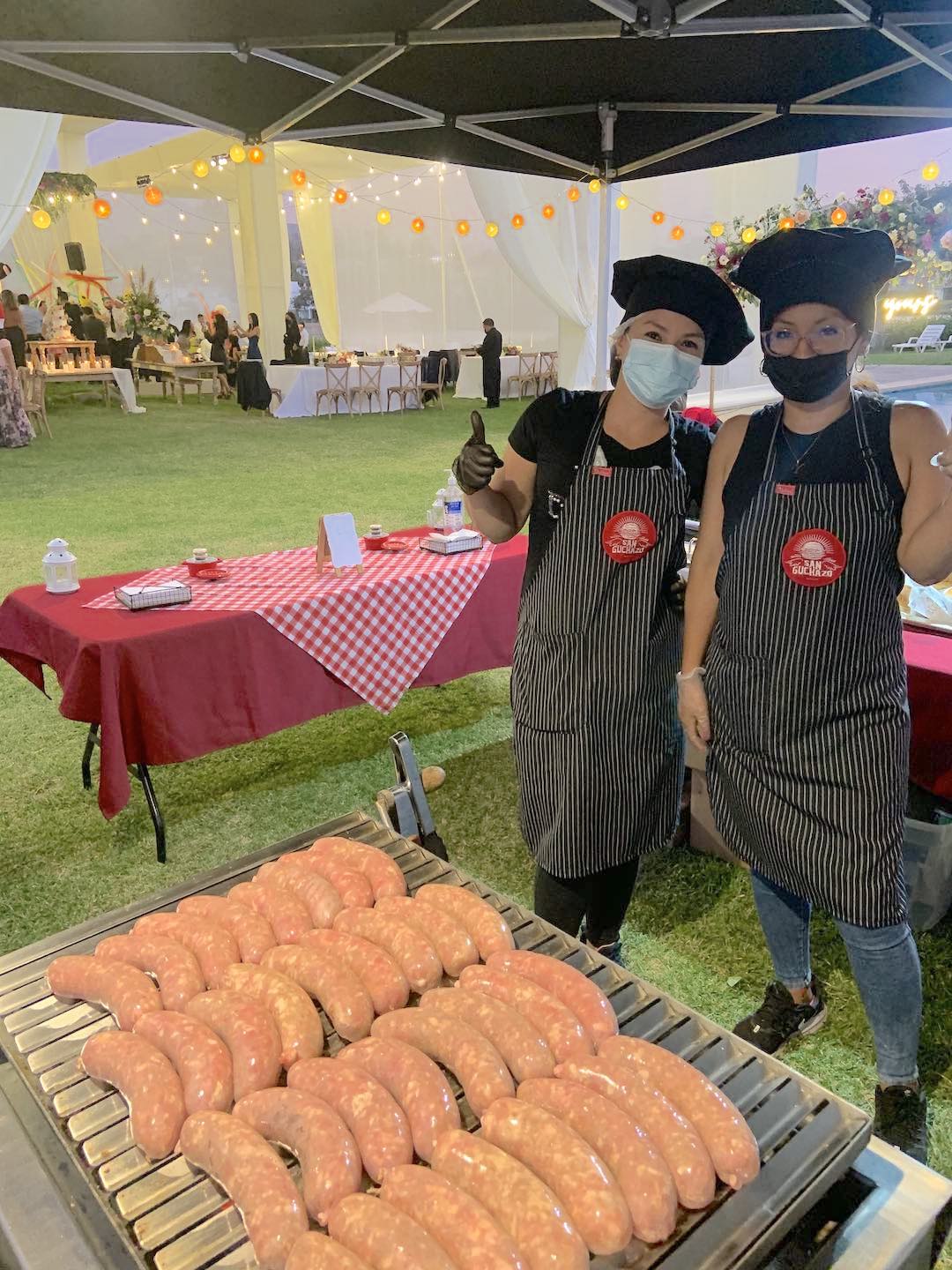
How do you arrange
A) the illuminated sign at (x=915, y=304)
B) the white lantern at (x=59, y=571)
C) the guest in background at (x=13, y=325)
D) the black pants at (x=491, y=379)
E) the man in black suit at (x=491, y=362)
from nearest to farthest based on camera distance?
the white lantern at (x=59, y=571) → the illuminated sign at (x=915, y=304) → the guest in background at (x=13, y=325) → the man in black suit at (x=491, y=362) → the black pants at (x=491, y=379)

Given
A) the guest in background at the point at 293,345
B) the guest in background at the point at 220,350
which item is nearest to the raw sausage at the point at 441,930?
the guest in background at the point at 293,345

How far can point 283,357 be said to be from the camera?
1922cm

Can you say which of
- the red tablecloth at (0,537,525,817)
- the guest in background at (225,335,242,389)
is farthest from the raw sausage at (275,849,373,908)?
the guest in background at (225,335,242,389)

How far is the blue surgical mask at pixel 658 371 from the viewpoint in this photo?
1.92m

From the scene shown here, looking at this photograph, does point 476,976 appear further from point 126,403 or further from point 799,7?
point 126,403

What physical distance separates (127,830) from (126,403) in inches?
544

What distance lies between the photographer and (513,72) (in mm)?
3902

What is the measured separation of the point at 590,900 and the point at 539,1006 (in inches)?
42.0

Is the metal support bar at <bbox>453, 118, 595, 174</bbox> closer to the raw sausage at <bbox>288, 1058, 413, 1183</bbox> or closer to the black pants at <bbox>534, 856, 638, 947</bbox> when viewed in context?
the black pants at <bbox>534, 856, 638, 947</bbox>

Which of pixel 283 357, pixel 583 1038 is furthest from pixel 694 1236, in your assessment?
pixel 283 357

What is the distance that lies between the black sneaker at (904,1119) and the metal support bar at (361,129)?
14.7ft

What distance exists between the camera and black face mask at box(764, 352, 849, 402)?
5.71ft

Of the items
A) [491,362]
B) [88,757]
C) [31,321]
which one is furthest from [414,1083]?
[31,321]

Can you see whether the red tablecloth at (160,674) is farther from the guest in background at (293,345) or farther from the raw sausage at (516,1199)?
the guest in background at (293,345)
